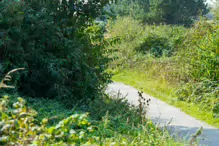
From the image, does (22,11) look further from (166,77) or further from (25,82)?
(166,77)

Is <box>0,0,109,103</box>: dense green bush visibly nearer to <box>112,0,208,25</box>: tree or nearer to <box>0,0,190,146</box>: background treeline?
<box>0,0,190,146</box>: background treeline

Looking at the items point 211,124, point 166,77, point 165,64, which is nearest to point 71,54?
point 211,124

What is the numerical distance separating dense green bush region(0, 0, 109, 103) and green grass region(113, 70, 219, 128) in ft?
8.92

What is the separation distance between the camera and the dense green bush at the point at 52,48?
8.15 meters

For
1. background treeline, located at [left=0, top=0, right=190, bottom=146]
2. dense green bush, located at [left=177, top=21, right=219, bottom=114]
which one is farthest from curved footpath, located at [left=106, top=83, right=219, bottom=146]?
background treeline, located at [left=0, top=0, right=190, bottom=146]

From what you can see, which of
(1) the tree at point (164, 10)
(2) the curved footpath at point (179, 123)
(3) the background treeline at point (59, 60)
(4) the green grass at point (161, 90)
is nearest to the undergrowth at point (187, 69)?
(4) the green grass at point (161, 90)

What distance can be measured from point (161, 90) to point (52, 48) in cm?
598

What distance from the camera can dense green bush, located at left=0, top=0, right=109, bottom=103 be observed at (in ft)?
26.7

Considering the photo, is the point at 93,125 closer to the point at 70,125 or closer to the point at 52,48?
the point at 70,125

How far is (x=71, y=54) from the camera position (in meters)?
8.94

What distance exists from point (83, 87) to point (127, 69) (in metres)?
10.5

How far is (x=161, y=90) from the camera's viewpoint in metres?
14.0

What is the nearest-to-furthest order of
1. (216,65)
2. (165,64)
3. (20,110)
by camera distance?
1. (20,110)
2. (216,65)
3. (165,64)

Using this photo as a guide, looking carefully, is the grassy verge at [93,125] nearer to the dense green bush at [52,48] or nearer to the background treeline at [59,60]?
the background treeline at [59,60]
